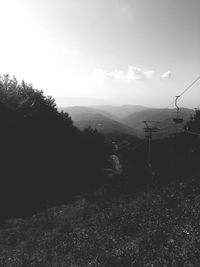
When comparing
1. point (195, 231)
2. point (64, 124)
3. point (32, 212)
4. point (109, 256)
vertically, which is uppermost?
point (64, 124)

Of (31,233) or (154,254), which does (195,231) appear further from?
(31,233)

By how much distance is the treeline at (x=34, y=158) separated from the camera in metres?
34.4

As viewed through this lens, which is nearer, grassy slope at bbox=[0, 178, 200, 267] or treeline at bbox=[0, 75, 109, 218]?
grassy slope at bbox=[0, 178, 200, 267]

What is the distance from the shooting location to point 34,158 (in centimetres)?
3944

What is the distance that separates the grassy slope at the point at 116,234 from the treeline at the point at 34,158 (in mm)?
8855

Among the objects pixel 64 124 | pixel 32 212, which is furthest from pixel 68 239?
pixel 64 124

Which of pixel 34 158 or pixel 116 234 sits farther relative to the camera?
pixel 34 158

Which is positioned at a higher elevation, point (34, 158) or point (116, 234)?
point (34, 158)

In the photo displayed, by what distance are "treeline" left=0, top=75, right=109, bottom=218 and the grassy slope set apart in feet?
29.1

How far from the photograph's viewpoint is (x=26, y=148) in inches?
1471

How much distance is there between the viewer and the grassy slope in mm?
15102

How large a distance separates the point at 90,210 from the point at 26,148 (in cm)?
1513

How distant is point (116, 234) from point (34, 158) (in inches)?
927

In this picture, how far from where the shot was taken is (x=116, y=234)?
62.4 ft
